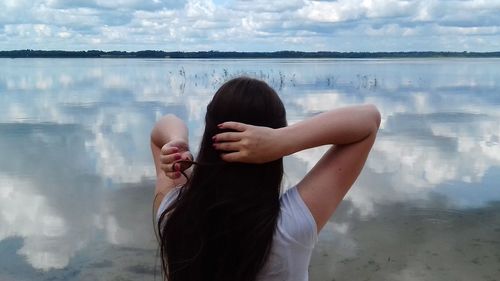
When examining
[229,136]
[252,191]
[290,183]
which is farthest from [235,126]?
[290,183]

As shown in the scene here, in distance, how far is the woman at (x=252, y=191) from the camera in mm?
1724

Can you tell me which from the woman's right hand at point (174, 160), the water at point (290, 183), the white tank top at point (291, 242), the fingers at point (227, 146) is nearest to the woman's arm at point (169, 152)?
the woman's right hand at point (174, 160)

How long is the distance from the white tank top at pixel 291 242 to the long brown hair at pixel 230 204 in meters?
0.02

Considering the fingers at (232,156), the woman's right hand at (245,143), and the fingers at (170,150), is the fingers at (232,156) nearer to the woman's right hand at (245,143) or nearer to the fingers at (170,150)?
the woman's right hand at (245,143)

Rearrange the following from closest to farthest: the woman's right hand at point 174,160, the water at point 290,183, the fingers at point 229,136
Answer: the fingers at point 229,136 < the woman's right hand at point 174,160 < the water at point 290,183

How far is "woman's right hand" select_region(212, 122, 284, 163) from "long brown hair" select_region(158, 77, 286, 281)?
0.04 m

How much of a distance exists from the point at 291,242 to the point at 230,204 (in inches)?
8.0

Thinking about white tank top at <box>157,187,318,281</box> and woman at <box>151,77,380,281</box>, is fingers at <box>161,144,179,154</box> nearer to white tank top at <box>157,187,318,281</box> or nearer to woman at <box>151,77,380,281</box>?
woman at <box>151,77,380,281</box>

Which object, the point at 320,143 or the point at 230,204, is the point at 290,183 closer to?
the point at 320,143

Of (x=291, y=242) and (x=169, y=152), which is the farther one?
(x=169, y=152)

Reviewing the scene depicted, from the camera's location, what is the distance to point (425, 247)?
6.72 meters

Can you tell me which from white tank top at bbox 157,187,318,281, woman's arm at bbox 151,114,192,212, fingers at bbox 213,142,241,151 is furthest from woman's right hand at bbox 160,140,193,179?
white tank top at bbox 157,187,318,281

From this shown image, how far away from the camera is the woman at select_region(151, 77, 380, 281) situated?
1.72 m

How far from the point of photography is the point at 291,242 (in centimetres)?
174
